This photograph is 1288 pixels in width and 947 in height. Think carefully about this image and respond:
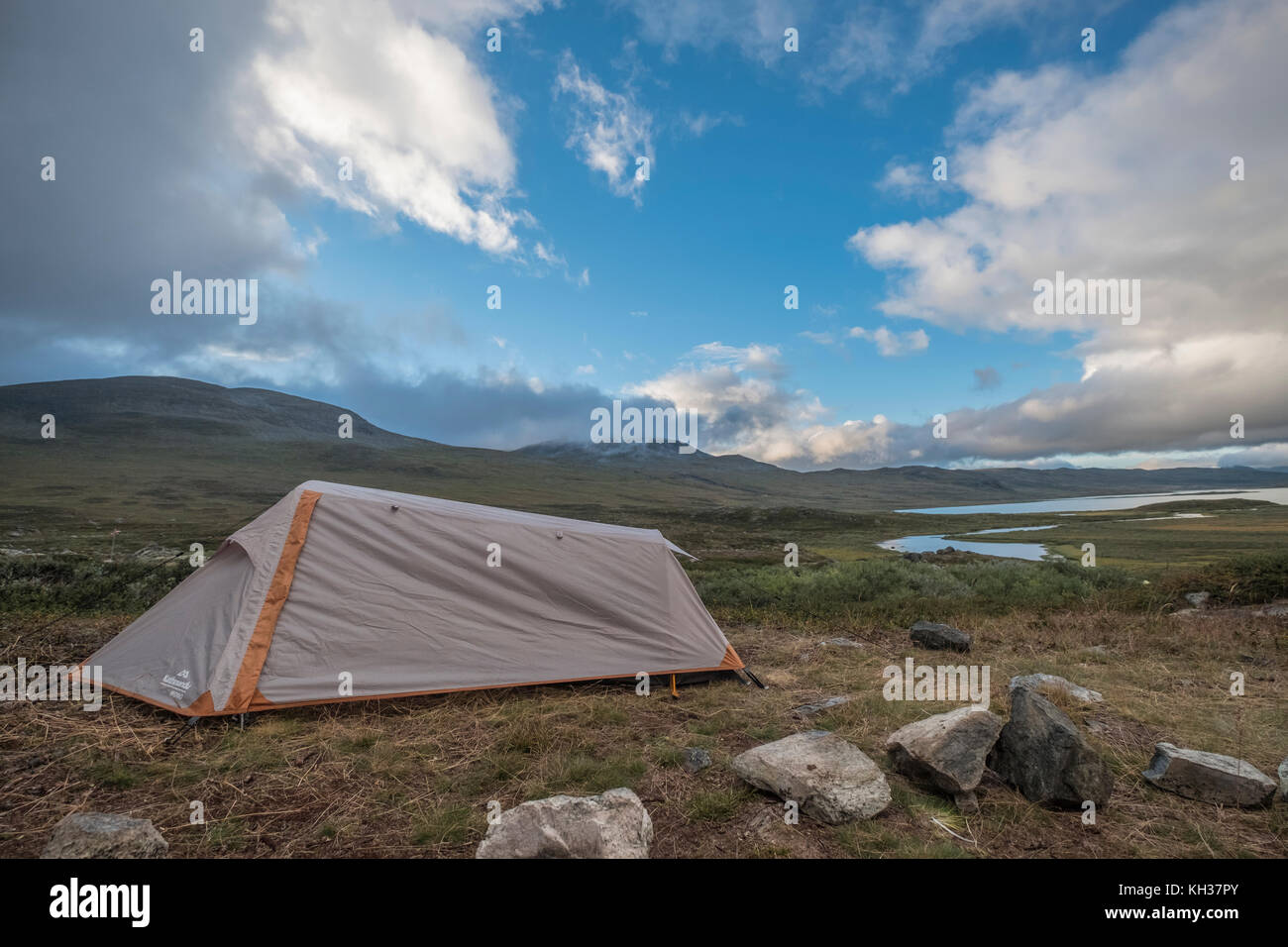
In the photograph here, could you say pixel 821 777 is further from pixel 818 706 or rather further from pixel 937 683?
pixel 937 683

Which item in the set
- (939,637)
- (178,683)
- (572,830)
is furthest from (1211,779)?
(178,683)

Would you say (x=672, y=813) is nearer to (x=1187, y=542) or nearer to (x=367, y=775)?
(x=367, y=775)

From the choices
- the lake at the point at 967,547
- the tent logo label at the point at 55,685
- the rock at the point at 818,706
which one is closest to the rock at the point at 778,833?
the rock at the point at 818,706

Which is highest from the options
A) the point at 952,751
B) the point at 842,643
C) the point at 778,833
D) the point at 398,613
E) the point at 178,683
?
the point at 398,613

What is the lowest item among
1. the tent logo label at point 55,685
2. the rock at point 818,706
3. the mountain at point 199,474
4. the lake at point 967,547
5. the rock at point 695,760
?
the lake at point 967,547

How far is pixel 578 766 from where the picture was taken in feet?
17.5

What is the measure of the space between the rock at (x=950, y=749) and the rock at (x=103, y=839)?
18.1 feet

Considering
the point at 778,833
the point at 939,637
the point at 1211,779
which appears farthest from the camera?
the point at 939,637

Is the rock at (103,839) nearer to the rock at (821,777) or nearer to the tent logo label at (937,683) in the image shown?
the rock at (821,777)

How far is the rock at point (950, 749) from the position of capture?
15.2 ft

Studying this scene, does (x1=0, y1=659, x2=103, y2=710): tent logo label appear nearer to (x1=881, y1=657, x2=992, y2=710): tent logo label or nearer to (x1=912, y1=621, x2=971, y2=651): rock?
(x1=881, y1=657, x2=992, y2=710): tent logo label

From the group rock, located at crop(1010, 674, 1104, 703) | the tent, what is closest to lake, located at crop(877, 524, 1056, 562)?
rock, located at crop(1010, 674, 1104, 703)
